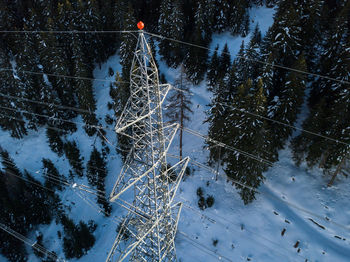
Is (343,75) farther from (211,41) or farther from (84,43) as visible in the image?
(84,43)

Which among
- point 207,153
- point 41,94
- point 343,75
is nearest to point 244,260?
point 207,153

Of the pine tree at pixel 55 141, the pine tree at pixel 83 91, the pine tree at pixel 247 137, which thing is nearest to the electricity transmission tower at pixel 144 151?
the pine tree at pixel 247 137

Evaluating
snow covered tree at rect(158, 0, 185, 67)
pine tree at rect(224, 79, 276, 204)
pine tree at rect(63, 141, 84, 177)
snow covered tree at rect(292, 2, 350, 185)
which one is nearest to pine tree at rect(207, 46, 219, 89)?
snow covered tree at rect(158, 0, 185, 67)

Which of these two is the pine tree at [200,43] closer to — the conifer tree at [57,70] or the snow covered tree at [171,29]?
the snow covered tree at [171,29]

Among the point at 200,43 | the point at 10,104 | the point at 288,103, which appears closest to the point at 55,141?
the point at 10,104

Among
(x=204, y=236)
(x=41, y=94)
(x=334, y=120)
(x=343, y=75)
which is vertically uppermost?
(x=343, y=75)

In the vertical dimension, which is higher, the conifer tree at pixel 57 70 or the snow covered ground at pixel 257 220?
the conifer tree at pixel 57 70
